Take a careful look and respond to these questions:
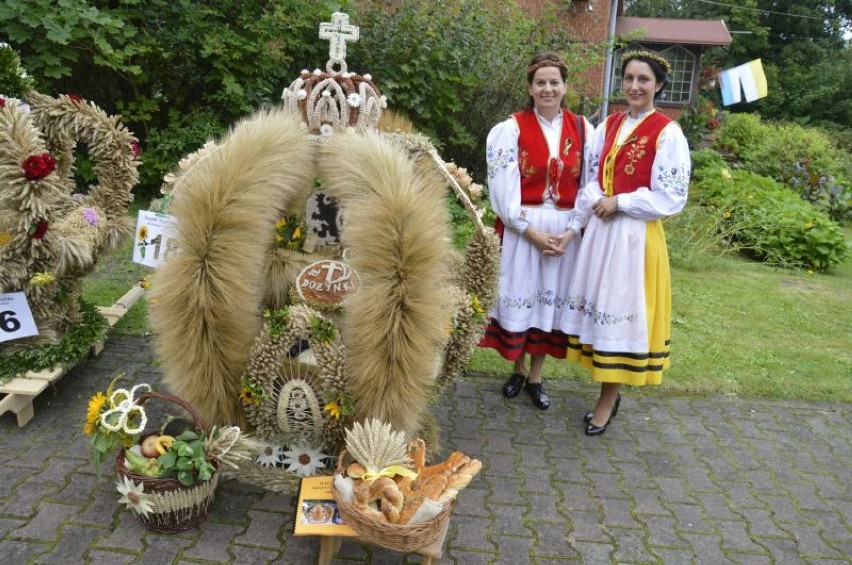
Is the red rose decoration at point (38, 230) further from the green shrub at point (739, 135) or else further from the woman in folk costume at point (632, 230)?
the green shrub at point (739, 135)

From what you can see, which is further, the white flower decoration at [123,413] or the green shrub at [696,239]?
the green shrub at [696,239]

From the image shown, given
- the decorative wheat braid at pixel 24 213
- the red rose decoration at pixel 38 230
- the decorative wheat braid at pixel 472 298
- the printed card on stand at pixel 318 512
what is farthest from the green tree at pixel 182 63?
the printed card on stand at pixel 318 512

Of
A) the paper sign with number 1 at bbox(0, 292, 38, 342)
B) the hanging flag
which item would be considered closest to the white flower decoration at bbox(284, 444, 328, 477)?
the paper sign with number 1 at bbox(0, 292, 38, 342)

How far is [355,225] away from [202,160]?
0.72 metres

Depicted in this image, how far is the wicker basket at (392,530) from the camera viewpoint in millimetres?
2115

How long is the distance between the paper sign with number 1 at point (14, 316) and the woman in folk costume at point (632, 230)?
285 centimetres

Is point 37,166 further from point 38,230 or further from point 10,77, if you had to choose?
point 10,77

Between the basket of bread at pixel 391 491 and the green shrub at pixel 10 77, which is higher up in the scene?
the green shrub at pixel 10 77

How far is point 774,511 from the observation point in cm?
299

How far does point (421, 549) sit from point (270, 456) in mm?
887

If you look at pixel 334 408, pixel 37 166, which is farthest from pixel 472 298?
pixel 37 166

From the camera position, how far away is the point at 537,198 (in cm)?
344

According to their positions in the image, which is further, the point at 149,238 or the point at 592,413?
the point at 592,413

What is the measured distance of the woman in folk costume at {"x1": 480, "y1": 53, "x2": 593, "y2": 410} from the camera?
11.1 ft
